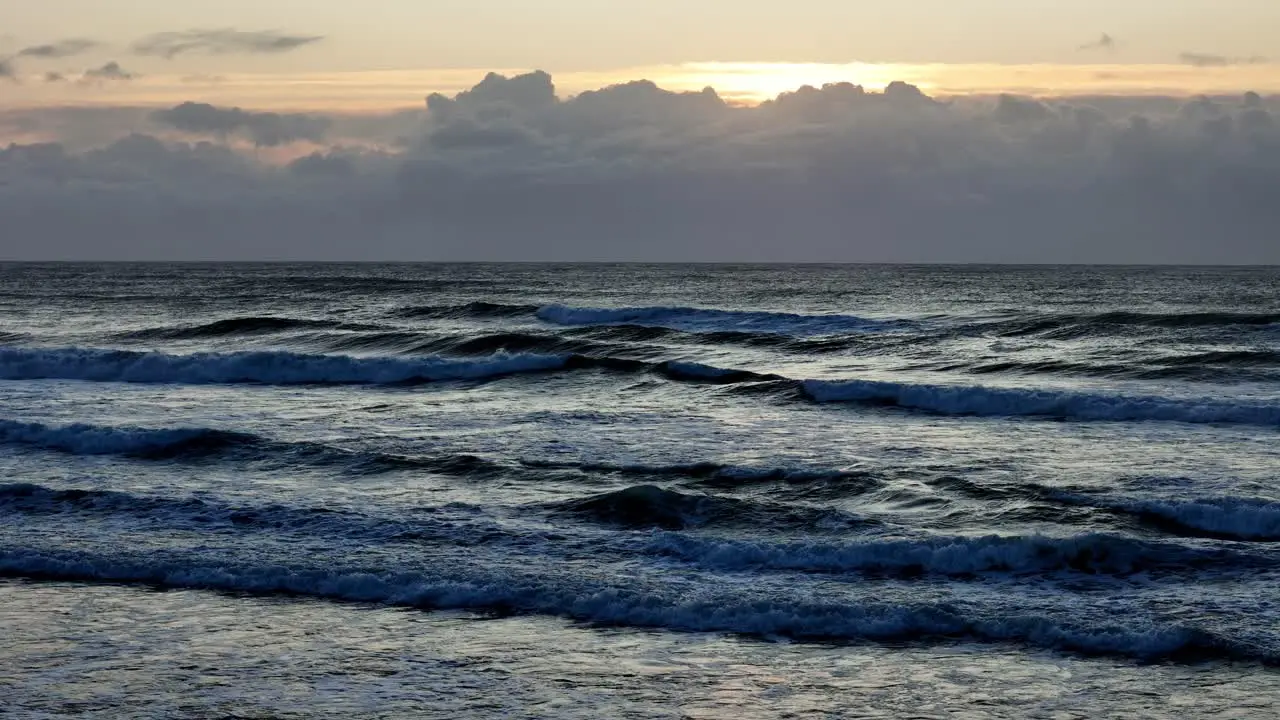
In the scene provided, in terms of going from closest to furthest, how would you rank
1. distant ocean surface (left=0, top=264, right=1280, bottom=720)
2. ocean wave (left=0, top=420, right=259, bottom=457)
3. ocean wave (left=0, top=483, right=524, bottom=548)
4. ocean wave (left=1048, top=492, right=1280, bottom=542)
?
distant ocean surface (left=0, top=264, right=1280, bottom=720)
ocean wave (left=1048, top=492, right=1280, bottom=542)
ocean wave (left=0, top=483, right=524, bottom=548)
ocean wave (left=0, top=420, right=259, bottom=457)

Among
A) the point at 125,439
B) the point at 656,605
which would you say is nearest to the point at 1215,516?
the point at 656,605

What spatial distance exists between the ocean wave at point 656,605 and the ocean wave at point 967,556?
3.89 feet

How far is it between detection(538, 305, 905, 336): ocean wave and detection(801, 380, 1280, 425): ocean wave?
1736 centimetres

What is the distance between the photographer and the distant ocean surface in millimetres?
9523

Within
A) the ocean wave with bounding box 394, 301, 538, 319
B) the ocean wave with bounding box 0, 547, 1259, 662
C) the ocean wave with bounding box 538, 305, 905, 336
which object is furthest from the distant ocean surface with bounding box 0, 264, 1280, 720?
the ocean wave with bounding box 394, 301, 538, 319

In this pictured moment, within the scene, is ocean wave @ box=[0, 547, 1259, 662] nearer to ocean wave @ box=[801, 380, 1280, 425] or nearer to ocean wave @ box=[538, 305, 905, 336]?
ocean wave @ box=[801, 380, 1280, 425]

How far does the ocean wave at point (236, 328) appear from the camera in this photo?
4546 cm

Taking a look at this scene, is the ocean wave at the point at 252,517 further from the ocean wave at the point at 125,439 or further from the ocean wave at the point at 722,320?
the ocean wave at the point at 722,320

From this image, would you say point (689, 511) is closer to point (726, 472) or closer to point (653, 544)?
point (653, 544)

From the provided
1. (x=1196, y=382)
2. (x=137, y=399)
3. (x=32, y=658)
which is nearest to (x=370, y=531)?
(x=32, y=658)

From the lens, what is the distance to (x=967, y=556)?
42.0ft

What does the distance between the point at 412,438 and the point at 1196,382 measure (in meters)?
17.8

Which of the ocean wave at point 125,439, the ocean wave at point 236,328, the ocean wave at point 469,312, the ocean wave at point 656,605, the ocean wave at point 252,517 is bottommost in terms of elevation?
the ocean wave at point 656,605

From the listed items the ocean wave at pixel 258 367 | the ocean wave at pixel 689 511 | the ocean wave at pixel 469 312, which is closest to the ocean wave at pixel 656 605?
the ocean wave at pixel 689 511
